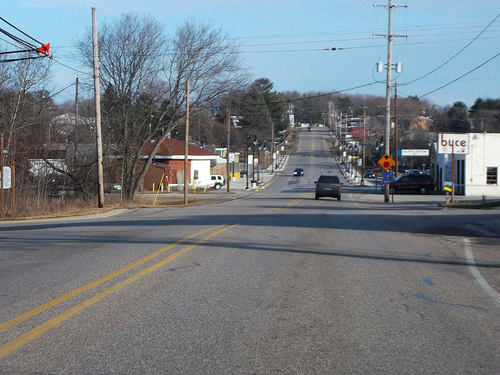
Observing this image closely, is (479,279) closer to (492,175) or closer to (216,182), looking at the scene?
(492,175)

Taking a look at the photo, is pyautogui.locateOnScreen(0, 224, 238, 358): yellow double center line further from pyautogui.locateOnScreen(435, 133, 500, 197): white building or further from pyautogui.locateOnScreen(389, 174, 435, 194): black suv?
pyautogui.locateOnScreen(389, 174, 435, 194): black suv

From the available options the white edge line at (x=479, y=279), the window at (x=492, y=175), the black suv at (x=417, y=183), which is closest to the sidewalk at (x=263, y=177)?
the black suv at (x=417, y=183)

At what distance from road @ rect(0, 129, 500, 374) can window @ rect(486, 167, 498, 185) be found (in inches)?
1429

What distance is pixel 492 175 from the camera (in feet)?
150

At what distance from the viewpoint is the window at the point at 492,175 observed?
150ft

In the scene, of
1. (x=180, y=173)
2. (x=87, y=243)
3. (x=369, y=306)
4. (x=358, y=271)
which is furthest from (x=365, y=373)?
(x=180, y=173)

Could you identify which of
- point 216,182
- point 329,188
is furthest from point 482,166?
point 216,182

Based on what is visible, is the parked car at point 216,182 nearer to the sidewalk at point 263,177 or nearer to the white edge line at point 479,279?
the sidewalk at point 263,177

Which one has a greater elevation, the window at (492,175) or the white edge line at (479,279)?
the window at (492,175)

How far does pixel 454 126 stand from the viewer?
115 m

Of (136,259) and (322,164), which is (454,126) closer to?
(322,164)

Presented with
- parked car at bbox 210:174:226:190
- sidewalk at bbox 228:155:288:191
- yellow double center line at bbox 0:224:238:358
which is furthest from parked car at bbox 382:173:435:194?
yellow double center line at bbox 0:224:238:358

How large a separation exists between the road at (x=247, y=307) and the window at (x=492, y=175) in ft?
119

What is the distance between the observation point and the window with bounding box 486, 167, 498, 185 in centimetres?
4566
